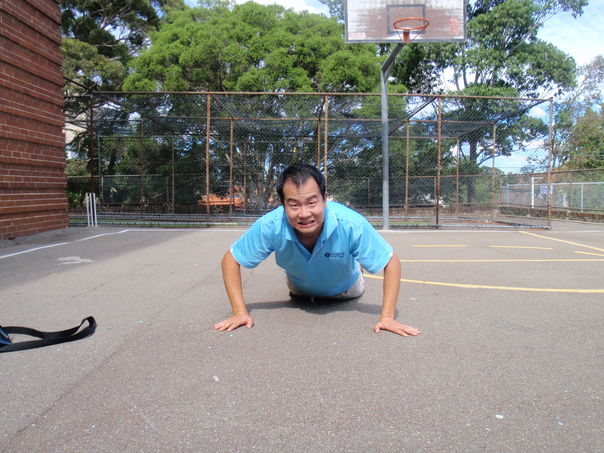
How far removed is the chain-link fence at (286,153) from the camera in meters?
13.3

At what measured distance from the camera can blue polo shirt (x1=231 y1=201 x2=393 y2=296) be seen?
3.05m

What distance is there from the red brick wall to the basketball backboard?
21.6ft

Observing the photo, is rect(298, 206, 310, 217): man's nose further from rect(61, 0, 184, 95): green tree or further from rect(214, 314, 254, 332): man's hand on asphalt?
rect(61, 0, 184, 95): green tree

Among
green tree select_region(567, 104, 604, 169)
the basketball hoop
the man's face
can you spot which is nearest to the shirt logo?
the man's face

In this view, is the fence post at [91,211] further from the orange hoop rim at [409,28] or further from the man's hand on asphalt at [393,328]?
the man's hand on asphalt at [393,328]

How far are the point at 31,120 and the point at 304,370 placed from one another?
8096 millimetres

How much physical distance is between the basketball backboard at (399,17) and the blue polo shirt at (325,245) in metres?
9.12

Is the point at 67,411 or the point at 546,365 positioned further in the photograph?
the point at 546,365

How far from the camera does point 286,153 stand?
14883mm

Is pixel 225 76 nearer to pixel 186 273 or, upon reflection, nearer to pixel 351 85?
pixel 351 85

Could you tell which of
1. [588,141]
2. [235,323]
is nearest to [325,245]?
[235,323]

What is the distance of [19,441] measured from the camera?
181cm

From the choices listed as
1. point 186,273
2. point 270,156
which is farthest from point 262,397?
point 270,156

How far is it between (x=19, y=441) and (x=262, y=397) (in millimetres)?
1014
